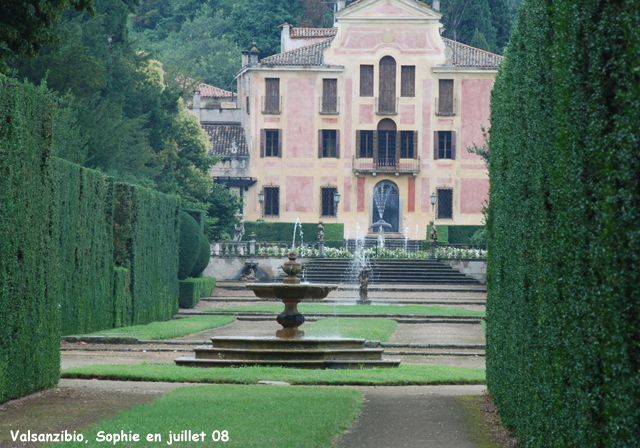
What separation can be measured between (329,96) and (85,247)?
107 ft

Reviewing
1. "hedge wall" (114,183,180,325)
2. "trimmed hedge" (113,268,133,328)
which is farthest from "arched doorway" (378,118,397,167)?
"trimmed hedge" (113,268,133,328)

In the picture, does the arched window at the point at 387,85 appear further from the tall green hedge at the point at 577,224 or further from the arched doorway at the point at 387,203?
the tall green hedge at the point at 577,224

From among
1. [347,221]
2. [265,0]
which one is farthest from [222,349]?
[265,0]

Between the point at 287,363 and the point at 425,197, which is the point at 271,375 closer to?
the point at 287,363

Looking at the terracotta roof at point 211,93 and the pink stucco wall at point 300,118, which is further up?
→ the terracotta roof at point 211,93

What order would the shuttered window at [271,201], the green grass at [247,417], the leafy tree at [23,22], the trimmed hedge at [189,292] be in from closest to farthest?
the green grass at [247,417], the leafy tree at [23,22], the trimmed hedge at [189,292], the shuttered window at [271,201]

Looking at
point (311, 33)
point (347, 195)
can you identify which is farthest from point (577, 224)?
point (311, 33)

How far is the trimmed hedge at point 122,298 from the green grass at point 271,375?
282 inches

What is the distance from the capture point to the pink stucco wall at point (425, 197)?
1953 inches

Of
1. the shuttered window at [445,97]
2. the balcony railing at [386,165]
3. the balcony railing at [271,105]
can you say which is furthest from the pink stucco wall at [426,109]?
the balcony railing at [271,105]

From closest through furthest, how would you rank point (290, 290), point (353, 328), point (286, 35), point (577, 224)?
point (577, 224)
point (290, 290)
point (353, 328)
point (286, 35)

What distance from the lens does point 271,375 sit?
1195cm

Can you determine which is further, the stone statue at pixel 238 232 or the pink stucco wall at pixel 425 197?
the pink stucco wall at pixel 425 197

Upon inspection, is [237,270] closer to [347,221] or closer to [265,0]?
[347,221]
